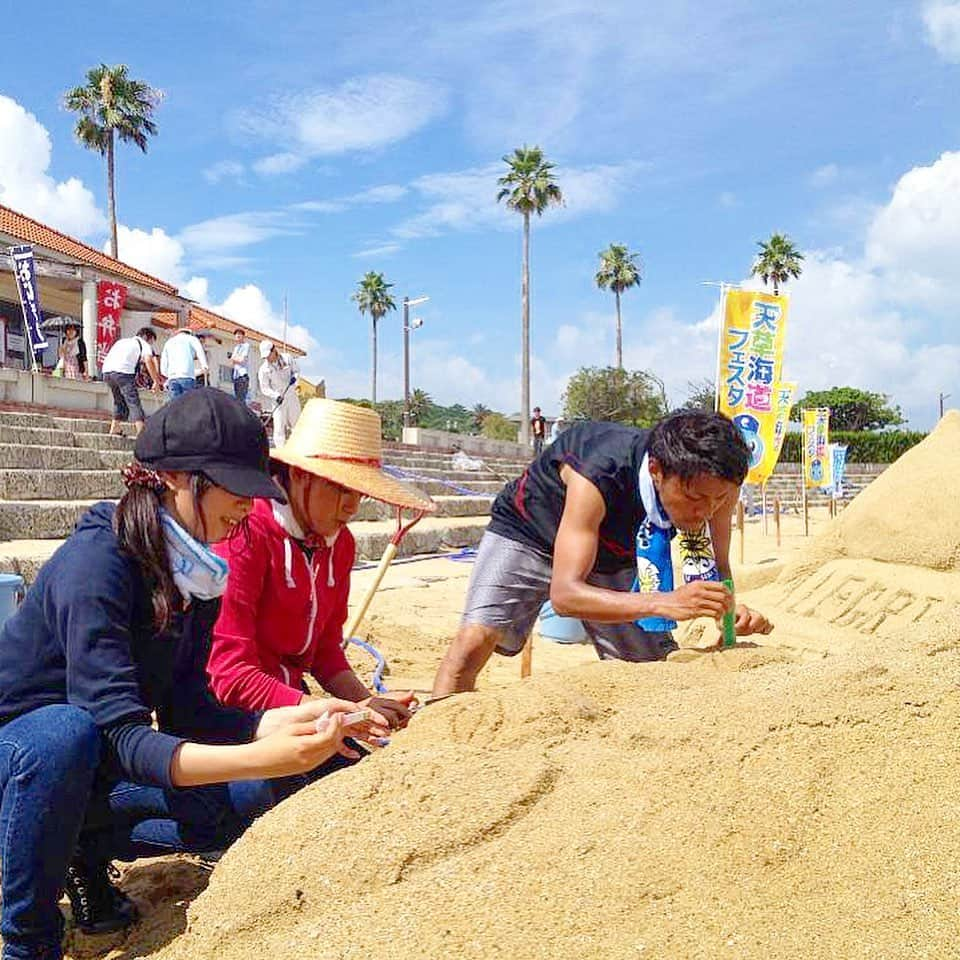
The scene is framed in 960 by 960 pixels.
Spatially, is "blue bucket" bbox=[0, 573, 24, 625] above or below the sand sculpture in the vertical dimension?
above

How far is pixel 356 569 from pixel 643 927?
6.45 meters

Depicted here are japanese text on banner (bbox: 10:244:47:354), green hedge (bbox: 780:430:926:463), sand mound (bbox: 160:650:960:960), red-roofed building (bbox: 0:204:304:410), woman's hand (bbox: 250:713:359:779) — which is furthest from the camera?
green hedge (bbox: 780:430:926:463)

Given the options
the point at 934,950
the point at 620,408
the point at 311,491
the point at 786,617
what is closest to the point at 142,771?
the point at 311,491

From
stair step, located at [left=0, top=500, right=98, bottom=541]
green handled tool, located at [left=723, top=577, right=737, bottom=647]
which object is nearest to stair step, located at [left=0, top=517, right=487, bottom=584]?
stair step, located at [left=0, top=500, right=98, bottom=541]

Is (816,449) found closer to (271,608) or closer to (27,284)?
(27,284)

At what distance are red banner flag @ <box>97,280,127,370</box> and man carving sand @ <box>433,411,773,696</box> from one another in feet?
52.9

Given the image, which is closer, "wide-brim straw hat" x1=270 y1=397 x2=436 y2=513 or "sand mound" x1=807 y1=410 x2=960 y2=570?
"wide-brim straw hat" x1=270 y1=397 x2=436 y2=513

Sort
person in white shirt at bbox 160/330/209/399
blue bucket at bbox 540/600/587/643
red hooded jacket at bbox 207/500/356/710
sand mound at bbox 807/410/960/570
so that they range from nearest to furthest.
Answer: red hooded jacket at bbox 207/500/356/710
blue bucket at bbox 540/600/587/643
sand mound at bbox 807/410/960/570
person in white shirt at bbox 160/330/209/399

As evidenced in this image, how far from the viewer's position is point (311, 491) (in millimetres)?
2334

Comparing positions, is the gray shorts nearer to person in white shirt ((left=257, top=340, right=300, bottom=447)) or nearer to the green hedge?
person in white shirt ((left=257, top=340, right=300, bottom=447))

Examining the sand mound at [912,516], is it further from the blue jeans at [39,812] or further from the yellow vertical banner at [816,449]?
the yellow vertical banner at [816,449]

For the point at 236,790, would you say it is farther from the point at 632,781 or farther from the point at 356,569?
the point at 356,569

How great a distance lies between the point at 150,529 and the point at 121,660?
0.81ft

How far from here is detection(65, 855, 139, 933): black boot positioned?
2037 mm
